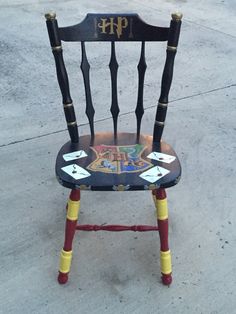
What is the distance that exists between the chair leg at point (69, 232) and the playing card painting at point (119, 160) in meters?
0.13

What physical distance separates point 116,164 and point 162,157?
18 centimetres

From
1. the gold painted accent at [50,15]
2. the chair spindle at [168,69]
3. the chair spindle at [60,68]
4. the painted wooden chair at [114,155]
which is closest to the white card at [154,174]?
the painted wooden chair at [114,155]

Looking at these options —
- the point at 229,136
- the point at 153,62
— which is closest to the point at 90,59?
the point at 153,62

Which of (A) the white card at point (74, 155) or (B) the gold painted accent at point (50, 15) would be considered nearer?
(B) the gold painted accent at point (50, 15)

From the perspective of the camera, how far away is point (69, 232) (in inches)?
58.8

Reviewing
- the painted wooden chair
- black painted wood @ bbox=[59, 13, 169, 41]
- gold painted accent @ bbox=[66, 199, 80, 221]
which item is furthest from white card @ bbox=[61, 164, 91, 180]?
black painted wood @ bbox=[59, 13, 169, 41]

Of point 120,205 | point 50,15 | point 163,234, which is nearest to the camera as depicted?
point 50,15

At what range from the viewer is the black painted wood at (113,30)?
1.51 meters

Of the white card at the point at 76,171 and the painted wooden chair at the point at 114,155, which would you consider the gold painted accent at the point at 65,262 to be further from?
the white card at the point at 76,171

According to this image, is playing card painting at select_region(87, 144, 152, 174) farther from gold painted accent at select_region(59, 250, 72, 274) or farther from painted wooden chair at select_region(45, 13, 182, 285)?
gold painted accent at select_region(59, 250, 72, 274)

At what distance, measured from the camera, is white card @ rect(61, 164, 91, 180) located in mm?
1402

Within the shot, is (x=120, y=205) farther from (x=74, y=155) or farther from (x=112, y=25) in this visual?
(x=112, y=25)

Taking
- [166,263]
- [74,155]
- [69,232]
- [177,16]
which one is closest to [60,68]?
[74,155]

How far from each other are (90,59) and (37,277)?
239 cm
